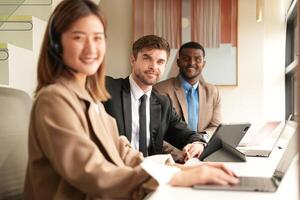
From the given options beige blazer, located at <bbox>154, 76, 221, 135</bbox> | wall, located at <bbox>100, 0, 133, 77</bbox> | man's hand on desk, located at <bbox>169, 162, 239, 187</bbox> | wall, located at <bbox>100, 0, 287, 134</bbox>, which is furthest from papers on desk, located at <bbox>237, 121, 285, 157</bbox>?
wall, located at <bbox>100, 0, 133, 77</bbox>

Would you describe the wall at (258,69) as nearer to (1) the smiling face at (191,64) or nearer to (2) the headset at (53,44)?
(1) the smiling face at (191,64)

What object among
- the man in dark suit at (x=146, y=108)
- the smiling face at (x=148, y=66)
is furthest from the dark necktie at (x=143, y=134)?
the smiling face at (x=148, y=66)

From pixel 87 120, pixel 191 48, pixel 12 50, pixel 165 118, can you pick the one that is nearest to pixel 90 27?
pixel 87 120

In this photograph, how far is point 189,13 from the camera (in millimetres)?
4297

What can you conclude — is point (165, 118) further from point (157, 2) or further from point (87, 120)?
point (157, 2)

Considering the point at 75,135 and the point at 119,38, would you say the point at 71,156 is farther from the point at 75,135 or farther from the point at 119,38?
the point at 119,38

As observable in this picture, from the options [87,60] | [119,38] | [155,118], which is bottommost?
[155,118]

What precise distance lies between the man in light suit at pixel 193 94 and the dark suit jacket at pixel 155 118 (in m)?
0.86

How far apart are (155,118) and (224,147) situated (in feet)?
1.84

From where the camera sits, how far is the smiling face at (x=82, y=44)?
1.17 meters

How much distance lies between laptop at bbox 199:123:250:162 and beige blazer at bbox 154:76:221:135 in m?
1.38

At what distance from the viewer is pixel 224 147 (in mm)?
1870

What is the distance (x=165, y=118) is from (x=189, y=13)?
7.15 ft

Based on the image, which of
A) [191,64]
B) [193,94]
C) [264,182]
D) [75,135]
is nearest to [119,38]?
[191,64]
